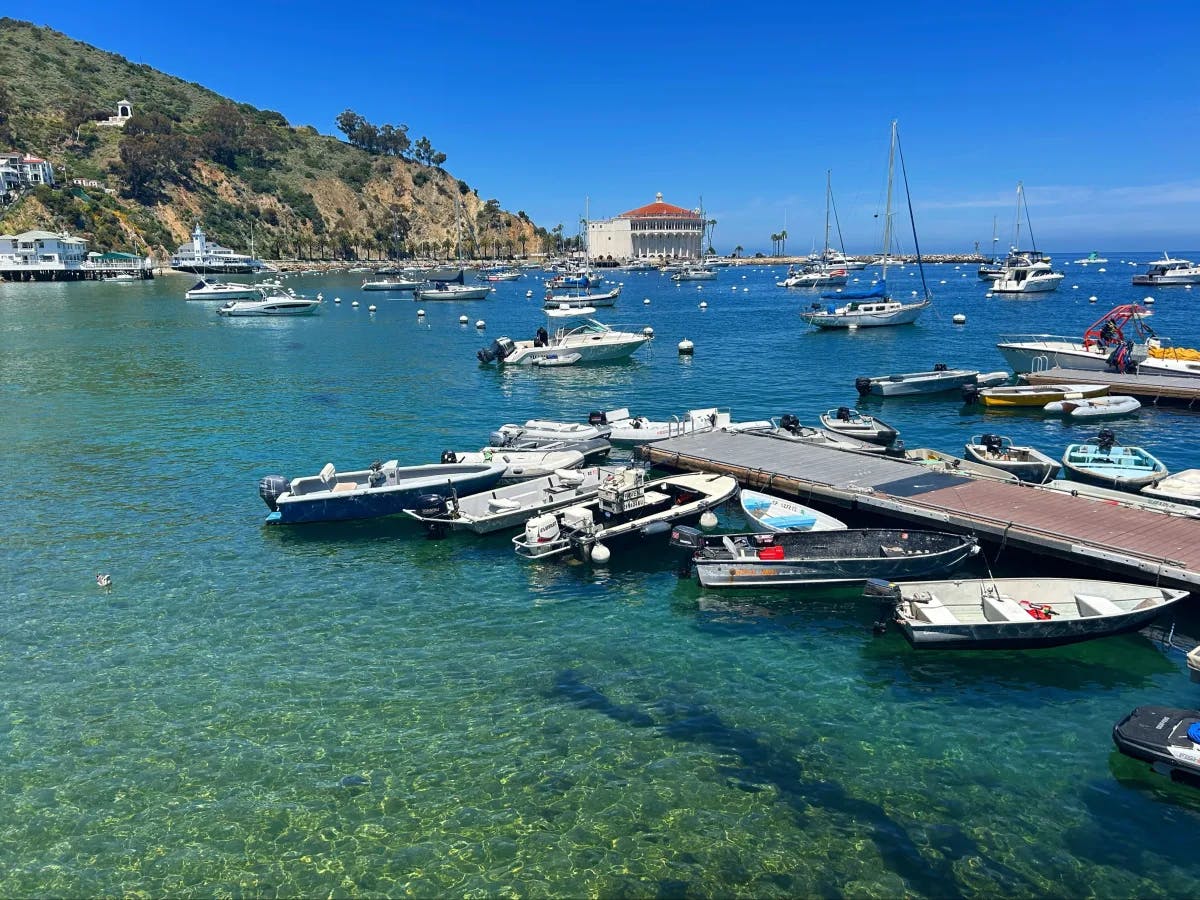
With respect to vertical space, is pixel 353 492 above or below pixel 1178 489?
above

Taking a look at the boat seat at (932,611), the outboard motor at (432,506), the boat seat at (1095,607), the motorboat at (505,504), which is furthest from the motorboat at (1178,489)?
the outboard motor at (432,506)

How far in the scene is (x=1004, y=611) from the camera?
1752cm

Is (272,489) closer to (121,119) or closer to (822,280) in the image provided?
(822,280)

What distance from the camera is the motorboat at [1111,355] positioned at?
45906 mm

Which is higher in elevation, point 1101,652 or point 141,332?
point 141,332

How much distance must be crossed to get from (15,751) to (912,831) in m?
15.9

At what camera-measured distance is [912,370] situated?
58500 millimetres

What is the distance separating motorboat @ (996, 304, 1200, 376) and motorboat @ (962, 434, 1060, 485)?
76.4ft

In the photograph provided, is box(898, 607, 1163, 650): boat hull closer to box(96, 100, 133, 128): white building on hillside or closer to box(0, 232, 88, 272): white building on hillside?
box(0, 232, 88, 272): white building on hillside

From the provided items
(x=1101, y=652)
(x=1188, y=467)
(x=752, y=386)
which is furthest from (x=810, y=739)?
(x=752, y=386)

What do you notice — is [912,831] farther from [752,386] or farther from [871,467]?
[752,386]

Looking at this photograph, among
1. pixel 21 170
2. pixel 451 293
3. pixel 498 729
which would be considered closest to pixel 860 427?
pixel 498 729

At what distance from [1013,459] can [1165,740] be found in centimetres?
1746

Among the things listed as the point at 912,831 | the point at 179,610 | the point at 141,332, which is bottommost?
the point at 912,831
